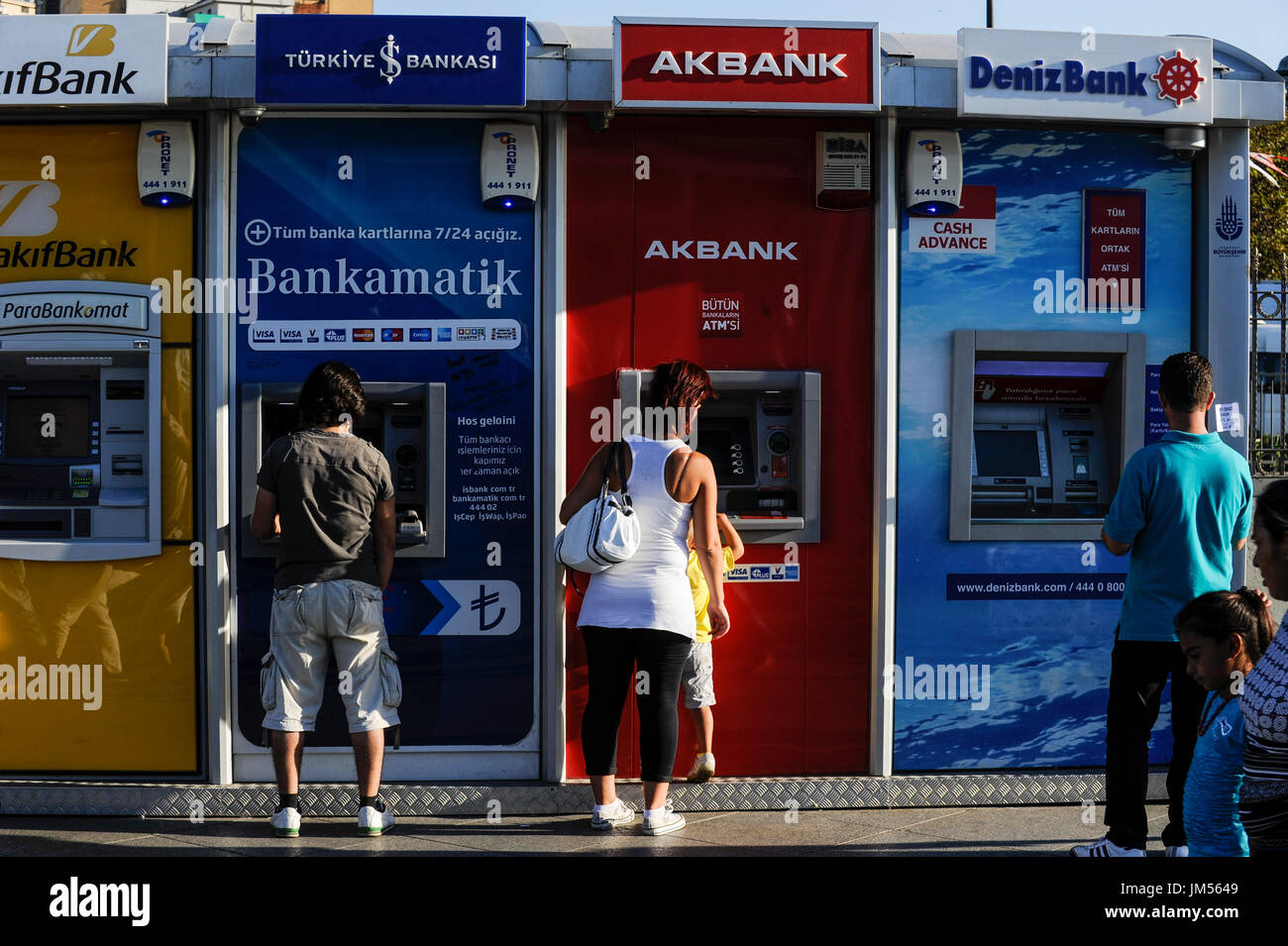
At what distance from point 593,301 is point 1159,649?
240 centimetres

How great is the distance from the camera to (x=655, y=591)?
4465mm

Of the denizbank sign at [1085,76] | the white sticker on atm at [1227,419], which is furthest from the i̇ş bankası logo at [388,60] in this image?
the white sticker on atm at [1227,419]

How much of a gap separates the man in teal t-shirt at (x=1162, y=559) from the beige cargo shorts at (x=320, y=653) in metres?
2.48

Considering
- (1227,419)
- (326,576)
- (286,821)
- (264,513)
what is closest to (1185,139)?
(1227,419)

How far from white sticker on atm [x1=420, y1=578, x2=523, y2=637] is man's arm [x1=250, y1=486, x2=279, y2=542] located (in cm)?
73

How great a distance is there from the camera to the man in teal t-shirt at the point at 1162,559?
13.5 ft

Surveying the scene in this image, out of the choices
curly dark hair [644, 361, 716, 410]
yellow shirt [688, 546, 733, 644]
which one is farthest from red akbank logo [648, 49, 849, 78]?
yellow shirt [688, 546, 733, 644]

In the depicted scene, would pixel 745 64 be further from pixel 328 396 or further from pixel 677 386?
pixel 328 396

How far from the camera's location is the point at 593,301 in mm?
5055

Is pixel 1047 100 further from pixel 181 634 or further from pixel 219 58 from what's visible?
pixel 181 634

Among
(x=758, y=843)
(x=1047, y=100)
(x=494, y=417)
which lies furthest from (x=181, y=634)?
(x=1047, y=100)

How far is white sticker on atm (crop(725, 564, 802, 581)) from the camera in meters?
5.11

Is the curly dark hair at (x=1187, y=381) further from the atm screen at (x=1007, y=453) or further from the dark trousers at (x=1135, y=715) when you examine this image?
the atm screen at (x=1007, y=453)

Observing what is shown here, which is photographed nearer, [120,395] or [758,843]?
[758,843]
